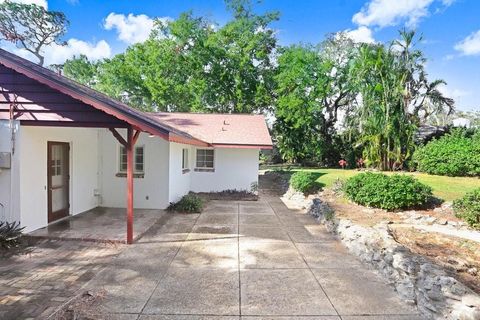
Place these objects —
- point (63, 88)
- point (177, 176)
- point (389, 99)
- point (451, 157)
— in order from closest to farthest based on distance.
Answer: point (63, 88), point (177, 176), point (451, 157), point (389, 99)

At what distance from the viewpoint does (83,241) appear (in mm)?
7141

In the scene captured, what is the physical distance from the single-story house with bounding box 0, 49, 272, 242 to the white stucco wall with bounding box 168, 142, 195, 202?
37 millimetres

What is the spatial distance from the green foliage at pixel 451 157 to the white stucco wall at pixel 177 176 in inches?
465

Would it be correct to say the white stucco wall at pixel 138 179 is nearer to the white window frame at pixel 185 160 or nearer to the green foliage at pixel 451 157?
the white window frame at pixel 185 160

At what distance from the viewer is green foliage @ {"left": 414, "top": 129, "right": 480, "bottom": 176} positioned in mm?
14234

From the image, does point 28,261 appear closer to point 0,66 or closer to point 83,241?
point 83,241

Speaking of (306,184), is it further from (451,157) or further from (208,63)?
(208,63)

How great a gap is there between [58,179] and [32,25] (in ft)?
89.8

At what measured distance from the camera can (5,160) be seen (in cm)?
718

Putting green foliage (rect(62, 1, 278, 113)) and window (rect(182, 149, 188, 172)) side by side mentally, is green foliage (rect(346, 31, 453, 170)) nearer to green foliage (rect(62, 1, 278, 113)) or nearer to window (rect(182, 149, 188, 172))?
window (rect(182, 149, 188, 172))

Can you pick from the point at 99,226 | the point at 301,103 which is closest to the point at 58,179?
the point at 99,226

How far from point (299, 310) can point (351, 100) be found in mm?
25354

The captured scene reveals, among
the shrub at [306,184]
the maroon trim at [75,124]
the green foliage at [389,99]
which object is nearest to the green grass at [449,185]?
the shrub at [306,184]

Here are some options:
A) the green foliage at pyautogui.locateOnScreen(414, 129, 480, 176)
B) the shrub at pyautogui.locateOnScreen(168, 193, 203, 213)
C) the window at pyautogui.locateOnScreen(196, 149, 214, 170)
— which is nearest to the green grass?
the green foliage at pyautogui.locateOnScreen(414, 129, 480, 176)
